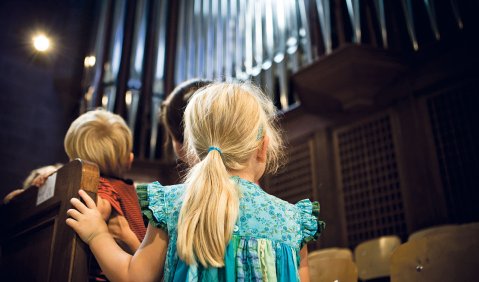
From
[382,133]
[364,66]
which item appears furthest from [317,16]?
[382,133]

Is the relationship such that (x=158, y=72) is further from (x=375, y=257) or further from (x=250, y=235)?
(x=250, y=235)

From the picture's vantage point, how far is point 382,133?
3.74 meters

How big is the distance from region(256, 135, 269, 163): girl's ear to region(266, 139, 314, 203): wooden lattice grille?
249cm

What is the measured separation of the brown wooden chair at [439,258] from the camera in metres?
1.76

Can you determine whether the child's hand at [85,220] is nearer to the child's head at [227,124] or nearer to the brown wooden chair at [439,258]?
the child's head at [227,124]

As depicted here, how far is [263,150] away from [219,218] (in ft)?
1.19

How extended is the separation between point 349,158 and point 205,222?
9.06 ft

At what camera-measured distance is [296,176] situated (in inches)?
166

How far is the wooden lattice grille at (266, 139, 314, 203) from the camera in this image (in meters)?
4.11

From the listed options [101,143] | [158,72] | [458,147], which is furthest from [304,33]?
[101,143]

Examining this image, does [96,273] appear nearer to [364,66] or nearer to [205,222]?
[205,222]

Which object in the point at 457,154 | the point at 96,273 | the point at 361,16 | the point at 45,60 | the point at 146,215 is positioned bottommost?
the point at 96,273

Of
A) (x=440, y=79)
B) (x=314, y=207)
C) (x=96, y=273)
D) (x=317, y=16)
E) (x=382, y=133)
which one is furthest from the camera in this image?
(x=317, y=16)

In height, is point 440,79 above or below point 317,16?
below
